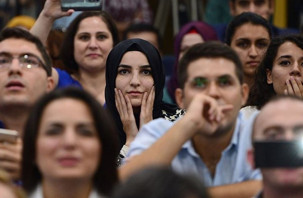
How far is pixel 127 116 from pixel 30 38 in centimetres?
95

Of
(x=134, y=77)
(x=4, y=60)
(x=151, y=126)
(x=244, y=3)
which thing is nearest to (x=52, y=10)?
(x=134, y=77)

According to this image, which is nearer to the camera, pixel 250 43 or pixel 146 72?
pixel 146 72

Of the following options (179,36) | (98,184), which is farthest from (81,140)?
(179,36)

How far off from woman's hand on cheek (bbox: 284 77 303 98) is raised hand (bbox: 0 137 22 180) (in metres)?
2.31

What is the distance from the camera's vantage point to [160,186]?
439 cm

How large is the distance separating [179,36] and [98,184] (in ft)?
16.0

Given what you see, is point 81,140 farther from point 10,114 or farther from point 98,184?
point 10,114

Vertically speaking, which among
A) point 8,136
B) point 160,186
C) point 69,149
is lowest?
point 8,136

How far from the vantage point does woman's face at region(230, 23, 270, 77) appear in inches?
358

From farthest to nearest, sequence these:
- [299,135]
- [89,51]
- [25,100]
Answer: [89,51] < [25,100] < [299,135]

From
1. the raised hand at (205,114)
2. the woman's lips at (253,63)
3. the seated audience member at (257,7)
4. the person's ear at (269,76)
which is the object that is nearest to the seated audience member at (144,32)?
the seated audience member at (257,7)

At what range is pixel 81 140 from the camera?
18.5 ft

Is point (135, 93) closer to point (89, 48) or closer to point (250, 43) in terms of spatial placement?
point (89, 48)

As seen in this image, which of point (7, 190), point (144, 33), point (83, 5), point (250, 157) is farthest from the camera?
point (144, 33)
